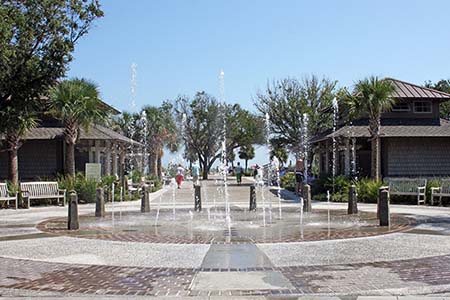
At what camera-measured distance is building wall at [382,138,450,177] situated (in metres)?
28.0

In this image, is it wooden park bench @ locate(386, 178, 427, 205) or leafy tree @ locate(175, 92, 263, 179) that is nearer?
wooden park bench @ locate(386, 178, 427, 205)

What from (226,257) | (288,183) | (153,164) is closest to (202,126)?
(153,164)

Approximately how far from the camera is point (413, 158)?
92.1 ft

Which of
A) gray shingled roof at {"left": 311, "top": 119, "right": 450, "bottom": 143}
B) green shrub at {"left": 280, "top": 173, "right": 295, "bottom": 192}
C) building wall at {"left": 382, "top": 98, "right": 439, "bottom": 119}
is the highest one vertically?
building wall at {"left": 382, "top": 98, "right": 439, "bottom": 119}

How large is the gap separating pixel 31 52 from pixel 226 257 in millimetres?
10327

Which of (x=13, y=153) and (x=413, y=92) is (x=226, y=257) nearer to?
(x=13, y=153)

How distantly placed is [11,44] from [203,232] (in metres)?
8.03

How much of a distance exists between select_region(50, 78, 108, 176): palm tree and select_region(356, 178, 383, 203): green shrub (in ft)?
41.1

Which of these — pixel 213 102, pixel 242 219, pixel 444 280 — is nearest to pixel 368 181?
pixel 242 219

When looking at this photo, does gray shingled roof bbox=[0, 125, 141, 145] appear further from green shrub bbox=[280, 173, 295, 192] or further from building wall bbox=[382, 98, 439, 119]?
building wall bbox=[382, 98, 439, 119]

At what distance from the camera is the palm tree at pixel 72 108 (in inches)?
962

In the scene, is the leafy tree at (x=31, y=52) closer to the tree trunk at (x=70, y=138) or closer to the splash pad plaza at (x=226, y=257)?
the splash pad plaza at (x=226, y=257)

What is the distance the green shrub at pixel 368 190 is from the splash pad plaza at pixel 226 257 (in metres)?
6.20

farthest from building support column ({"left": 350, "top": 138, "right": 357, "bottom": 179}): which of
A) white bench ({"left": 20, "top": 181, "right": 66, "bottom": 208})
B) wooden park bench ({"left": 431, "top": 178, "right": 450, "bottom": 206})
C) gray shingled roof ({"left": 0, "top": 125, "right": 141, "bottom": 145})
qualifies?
white bench ({"left": 20, "top": 181, "right": 66, "bottom": 208})
